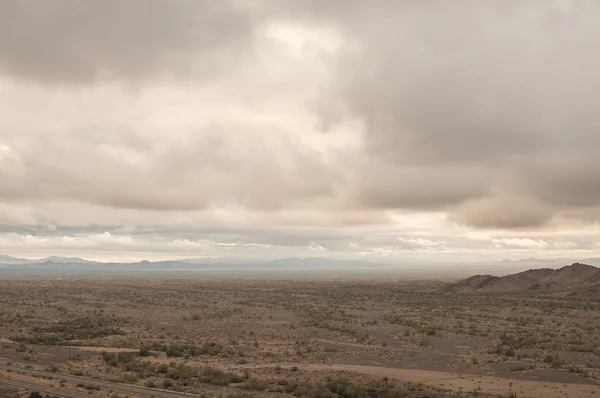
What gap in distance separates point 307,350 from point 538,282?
114 meters

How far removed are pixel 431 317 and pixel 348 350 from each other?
25.1 m

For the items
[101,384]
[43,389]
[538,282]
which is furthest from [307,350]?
[538,282]

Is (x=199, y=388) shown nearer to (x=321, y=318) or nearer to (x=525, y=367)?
(x=525, y=367)

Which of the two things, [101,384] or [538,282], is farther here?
[538,282]

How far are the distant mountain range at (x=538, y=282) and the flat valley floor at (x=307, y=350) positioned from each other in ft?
173

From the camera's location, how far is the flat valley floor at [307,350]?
107 ft

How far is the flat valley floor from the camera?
107 feet

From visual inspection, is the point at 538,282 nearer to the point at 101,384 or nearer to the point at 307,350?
the point at 307,350

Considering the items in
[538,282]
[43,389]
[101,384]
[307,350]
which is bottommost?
[307,350]

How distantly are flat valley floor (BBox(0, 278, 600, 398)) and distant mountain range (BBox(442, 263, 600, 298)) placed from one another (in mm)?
52671

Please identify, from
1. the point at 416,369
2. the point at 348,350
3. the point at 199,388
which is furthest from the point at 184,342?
the point at 416,369

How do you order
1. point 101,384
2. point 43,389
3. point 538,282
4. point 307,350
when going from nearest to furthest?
point 43,389 → point 101,384 → point 307,350 → point 538,282

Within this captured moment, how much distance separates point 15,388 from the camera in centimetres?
2961

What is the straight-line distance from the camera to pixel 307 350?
1828 inches
